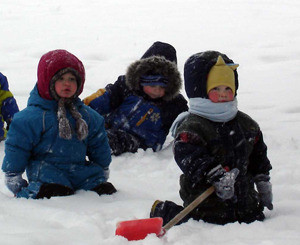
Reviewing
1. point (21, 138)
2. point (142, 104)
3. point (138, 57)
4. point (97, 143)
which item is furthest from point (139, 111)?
point (138, 57)

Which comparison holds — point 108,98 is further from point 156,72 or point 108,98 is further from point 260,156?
point 260,156

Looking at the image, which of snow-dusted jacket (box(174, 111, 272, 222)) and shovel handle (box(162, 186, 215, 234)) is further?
snow-dusted jacket (box(174, 111, 272, 222))

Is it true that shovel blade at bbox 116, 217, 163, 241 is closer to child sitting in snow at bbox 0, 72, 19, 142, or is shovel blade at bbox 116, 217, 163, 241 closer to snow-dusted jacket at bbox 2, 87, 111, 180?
snow-dusted jacket at bbox 2, 87, 111, 180

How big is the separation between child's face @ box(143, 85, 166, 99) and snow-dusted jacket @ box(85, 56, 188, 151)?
39 millimetres

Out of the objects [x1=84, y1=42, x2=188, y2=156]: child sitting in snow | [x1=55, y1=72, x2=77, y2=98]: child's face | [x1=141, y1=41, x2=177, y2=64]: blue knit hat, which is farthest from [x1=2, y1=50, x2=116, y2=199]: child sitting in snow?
→ [x1=141, y1=41, x2=177, y2=64]: blue knit hat

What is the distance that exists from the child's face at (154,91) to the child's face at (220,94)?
1.90m

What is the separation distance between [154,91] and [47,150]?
5.68 ft

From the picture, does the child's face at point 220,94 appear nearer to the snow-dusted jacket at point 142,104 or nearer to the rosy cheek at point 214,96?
the rosy cheek at point 214,96

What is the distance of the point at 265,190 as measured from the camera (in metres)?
3.07

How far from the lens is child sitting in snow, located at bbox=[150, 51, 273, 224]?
2.81m

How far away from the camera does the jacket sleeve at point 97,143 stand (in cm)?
357

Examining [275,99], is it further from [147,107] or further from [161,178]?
[161,178]

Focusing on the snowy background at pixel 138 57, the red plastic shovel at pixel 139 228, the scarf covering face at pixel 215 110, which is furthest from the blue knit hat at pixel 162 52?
the red plastic shovel at pixel 139 228

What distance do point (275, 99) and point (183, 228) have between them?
13.7 ft
